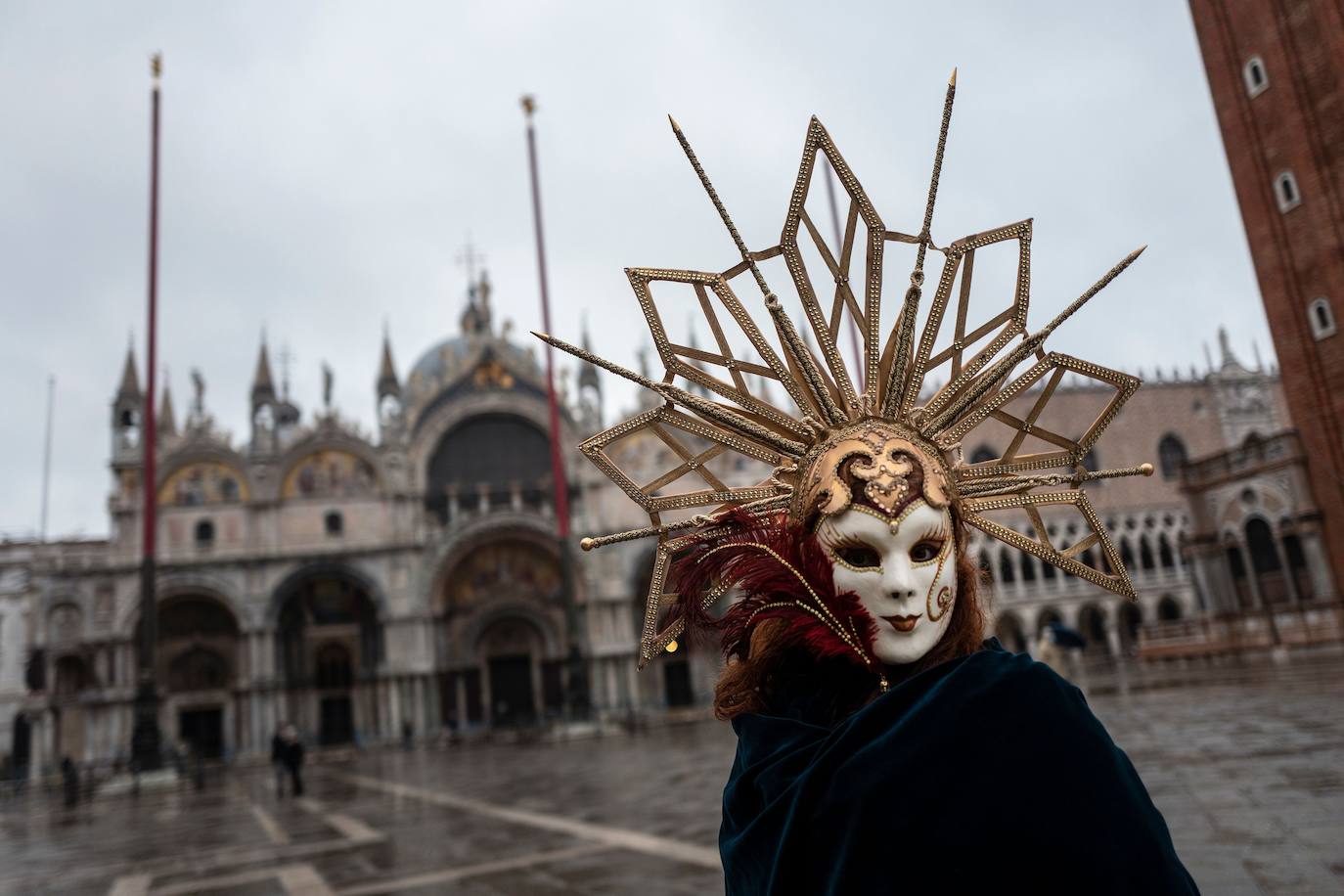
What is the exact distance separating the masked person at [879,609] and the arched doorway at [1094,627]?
133 feet

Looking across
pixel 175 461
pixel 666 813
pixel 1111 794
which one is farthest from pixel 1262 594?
pixel 175 461

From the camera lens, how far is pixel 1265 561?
2370 cm

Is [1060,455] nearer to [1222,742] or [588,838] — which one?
Answer: [588,838]

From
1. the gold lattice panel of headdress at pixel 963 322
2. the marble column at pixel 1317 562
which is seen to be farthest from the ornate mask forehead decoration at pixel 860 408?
the marble column at pixel 1317 562

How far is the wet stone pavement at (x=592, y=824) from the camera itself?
17.5ft

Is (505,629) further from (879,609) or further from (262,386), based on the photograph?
(879,609)

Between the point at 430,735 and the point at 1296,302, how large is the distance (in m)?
27.8

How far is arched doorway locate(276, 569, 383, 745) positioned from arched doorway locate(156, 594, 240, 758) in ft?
6.36

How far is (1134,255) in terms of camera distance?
2.37m

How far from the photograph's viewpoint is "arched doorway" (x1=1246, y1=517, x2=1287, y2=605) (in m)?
23.4

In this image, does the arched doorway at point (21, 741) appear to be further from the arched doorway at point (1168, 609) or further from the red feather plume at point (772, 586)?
the arched doorway at point (1168, 609)

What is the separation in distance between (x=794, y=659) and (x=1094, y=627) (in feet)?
143

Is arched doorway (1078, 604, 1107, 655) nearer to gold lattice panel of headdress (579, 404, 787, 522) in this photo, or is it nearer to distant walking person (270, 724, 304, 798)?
distant walking person (270, 724, 304, 798)

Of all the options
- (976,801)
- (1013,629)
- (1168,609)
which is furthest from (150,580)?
(1168,609)
